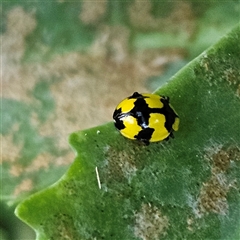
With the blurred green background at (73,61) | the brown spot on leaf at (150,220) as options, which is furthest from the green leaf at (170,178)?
the blurred green background at (73,61)

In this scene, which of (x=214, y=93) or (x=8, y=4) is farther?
(x=8, y=4)

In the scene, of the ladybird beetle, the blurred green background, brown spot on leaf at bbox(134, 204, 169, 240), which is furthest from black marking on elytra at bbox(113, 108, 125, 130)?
the blurred green background

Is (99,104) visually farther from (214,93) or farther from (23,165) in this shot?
(214,93)

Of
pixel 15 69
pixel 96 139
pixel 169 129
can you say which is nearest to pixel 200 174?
pixel 169 129

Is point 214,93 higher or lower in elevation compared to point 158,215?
higher

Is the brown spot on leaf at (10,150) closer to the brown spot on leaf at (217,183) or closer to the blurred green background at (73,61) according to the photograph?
the blurred green background at (73,61)

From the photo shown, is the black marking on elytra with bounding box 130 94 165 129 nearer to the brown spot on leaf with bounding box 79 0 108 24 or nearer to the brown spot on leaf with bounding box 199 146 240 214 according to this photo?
the brown spot on leaf with bounding box 199 146 240 214

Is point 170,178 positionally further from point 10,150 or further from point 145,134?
point 10,150
